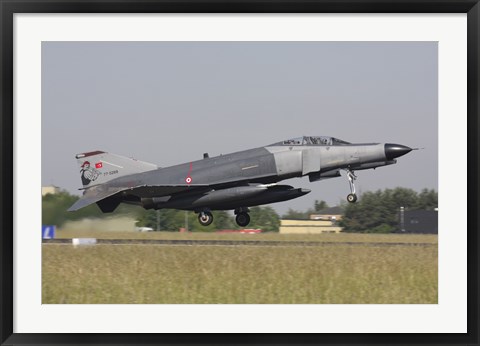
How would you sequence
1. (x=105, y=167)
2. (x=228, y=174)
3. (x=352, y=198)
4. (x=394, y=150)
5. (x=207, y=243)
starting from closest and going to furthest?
(x=352, y=198), (x=394, y=150), (x=207, y=243), (x=228, y=174), (x=105, y=167)

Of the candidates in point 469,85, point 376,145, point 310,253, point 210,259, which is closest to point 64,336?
point 469,85

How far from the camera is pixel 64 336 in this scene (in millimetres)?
8172

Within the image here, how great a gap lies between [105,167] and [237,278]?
1173cm

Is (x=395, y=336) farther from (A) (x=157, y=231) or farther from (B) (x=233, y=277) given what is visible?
(A) (x=157, y=231)

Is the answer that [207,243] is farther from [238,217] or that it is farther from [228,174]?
[228,174]

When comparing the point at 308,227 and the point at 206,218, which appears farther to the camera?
the point at 308,227

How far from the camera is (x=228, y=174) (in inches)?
852

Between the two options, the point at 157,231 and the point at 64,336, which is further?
the point at 157,231

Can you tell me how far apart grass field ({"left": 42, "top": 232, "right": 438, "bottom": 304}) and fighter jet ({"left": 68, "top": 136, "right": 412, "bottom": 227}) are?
16.0 ft

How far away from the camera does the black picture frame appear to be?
8.05 meters

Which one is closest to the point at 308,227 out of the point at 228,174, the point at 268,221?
the point at 268,221

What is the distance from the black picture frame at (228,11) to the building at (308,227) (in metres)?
18.6

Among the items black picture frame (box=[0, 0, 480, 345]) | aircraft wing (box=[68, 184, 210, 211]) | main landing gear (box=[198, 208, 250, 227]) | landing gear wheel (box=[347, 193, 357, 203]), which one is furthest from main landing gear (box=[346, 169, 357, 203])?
black picture frame (box=[0, 0, 480, 345])

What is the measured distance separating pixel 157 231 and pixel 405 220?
42.1 feet
